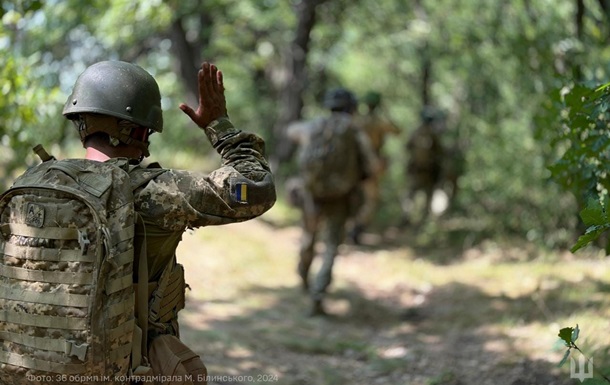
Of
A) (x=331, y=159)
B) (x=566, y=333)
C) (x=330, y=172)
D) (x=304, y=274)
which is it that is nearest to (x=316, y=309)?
(x=304, y=274)

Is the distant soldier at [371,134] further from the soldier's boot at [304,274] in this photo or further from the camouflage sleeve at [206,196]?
the camouflage sleeve at [206,196]

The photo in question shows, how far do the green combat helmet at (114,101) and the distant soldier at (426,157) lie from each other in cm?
1029

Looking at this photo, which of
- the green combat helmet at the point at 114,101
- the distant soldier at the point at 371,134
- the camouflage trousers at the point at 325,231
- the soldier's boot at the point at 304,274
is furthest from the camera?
the distant soldier at the point at 371,134

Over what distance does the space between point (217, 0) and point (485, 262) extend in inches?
219

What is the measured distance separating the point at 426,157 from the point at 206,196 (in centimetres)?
1056

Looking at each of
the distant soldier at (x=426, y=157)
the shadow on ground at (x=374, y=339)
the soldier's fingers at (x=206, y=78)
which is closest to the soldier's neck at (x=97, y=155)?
the soldier's fingers at (x=206, y=78)

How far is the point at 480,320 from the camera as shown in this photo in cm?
684

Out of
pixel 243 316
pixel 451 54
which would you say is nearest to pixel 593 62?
pixel 243 316

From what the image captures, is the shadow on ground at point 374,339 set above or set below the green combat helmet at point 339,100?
below

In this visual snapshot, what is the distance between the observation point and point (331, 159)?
739cm

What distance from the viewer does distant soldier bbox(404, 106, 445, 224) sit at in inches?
508

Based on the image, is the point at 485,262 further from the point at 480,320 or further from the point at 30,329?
the point at 30,329

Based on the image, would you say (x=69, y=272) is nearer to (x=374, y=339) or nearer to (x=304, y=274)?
(x=374, y=339)

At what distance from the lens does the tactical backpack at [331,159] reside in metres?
7.37
